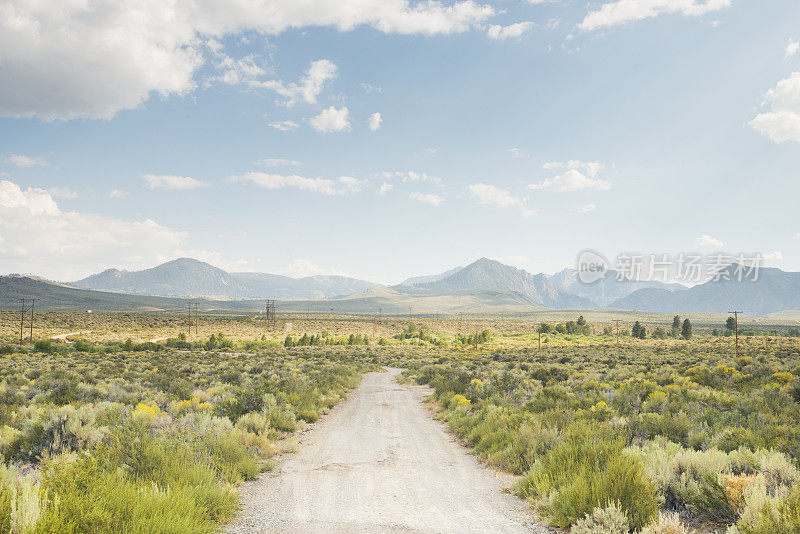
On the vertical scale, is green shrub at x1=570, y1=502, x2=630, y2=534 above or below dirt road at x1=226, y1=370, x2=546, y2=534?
above

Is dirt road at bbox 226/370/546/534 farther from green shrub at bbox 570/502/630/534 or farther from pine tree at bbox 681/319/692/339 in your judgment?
pine tree at bbox 681/319/692/339

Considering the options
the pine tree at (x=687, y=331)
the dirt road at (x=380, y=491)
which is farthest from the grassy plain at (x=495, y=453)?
the pine tree at (x=687, y=331)

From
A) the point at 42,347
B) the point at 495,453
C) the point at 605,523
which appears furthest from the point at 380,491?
the point at 42,347

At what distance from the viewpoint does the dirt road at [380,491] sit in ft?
21.6

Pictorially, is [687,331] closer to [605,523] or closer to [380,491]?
[380,491]

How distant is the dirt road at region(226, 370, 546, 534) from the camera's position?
659 cm

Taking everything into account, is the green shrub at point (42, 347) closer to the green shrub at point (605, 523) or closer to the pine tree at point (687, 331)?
the green shrub at point (605, 523)

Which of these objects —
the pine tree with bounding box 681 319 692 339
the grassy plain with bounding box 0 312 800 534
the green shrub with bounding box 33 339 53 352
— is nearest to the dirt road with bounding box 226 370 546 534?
the grassy plain with bounding box 0 312 800 534

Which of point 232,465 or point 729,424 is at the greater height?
point 729,424

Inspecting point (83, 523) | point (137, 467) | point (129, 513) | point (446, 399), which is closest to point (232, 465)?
point (137, 467)

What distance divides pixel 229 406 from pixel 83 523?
9605 mm

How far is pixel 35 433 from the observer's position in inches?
377

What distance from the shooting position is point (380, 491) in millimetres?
8086

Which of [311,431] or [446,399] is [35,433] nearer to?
[311,431]
